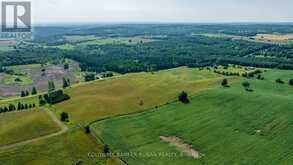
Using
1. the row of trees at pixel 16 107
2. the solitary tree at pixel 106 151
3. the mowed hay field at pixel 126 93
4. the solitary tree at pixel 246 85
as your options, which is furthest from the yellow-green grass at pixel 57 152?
the solitary tree at pixel 246 85

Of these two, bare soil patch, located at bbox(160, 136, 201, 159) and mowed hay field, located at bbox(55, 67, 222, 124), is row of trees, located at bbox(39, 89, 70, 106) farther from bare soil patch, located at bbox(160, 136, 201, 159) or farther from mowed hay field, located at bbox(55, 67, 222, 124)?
bare soil patch, located at bbox(160, 136, 201, 159)

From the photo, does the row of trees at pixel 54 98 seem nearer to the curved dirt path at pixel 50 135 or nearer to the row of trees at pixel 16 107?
the row of trees at pixel 16 107

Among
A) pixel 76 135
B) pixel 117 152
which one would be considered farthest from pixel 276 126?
pixel 76 135

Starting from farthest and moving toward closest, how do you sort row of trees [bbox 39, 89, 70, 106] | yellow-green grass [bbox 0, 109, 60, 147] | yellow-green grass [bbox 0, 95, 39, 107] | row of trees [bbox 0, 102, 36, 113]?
yellow-green grass [bbox 0, 95, 39, 107] < row of trees [bbox 39, 89, 70, 106] < row of trees [bbox 0, 102, 36, 113] < yellow-green grass [bbox 0, 109, 60, 147]

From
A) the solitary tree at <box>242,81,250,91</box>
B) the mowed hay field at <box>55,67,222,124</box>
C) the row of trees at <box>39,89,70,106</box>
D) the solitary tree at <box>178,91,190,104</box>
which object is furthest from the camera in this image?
the solitary tree at <box>242,81,250,91</box>

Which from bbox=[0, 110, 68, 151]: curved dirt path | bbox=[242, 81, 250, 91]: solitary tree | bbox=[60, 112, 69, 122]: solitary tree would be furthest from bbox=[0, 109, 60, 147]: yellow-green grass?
bbox=[242, 81, 250, 91]: solitary tree

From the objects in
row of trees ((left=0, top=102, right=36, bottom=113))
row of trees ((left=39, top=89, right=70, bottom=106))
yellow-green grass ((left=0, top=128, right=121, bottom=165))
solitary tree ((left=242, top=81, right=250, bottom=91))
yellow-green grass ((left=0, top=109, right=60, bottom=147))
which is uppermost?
solitary tree ((left=242, top=81, right=250, bottom=91))

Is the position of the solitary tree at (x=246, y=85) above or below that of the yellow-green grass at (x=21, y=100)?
above

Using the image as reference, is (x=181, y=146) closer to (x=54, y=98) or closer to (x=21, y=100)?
(x=54, y=98)
